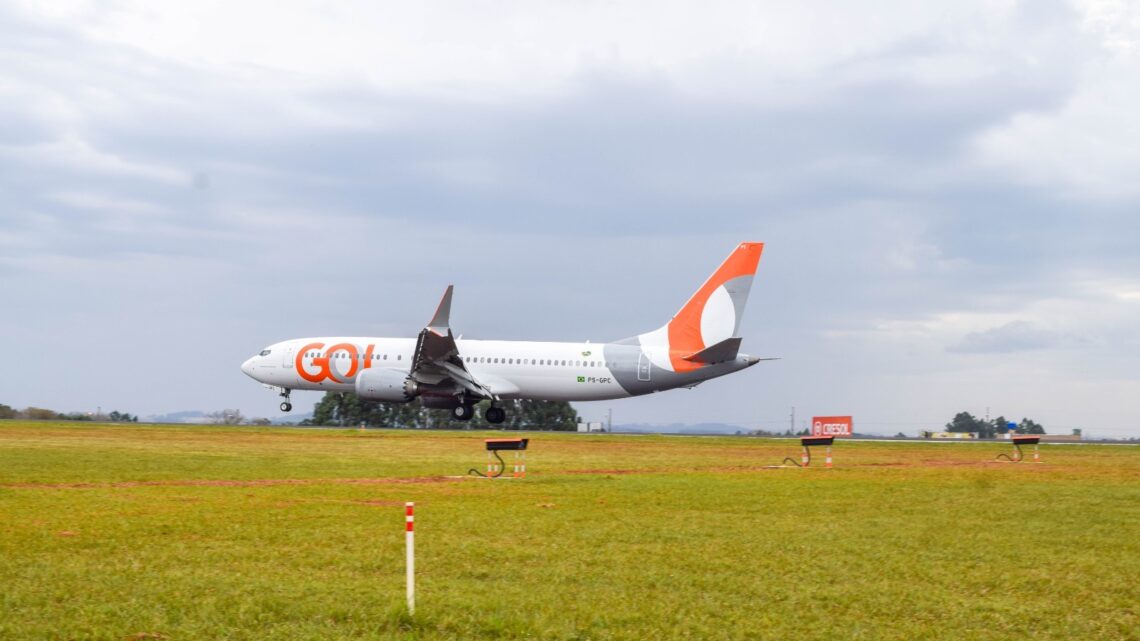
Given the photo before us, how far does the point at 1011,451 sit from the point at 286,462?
35090 millimetres

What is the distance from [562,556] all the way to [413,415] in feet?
255

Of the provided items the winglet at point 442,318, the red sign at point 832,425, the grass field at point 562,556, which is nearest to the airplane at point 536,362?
the winglet at point 442,318

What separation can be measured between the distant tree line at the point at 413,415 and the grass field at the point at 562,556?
5999cm

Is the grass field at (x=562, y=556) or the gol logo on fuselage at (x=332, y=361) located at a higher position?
the gol logo on fuselage at (x=332, y=361)

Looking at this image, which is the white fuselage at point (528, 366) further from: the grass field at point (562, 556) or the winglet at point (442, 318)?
the grass field at point (562, 556)

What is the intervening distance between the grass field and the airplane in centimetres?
2348

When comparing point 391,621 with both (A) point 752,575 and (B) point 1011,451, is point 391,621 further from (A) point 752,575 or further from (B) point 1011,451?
(B) point 1011,451

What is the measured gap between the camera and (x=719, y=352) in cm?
5253

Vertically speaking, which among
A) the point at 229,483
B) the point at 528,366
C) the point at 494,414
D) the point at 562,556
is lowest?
the point at 562,556

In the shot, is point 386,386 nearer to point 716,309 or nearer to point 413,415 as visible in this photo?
point 716,309

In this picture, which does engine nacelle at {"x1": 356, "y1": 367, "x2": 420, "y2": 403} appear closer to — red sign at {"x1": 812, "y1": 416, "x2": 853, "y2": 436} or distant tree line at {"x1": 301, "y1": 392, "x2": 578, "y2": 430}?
red sign at {"x1": 812, "y1": 416, "x2": 853, "y2": 436}

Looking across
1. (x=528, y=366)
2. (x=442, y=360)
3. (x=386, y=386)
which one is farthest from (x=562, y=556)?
(x=528, y=366)

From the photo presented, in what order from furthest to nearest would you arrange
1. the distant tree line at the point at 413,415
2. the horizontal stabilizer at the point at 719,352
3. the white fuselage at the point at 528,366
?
1. the distant tree line at the point at 413,415
2. the white fuselage at the point at 528,366
3. the horizontal stabilizer at the point at 719,352

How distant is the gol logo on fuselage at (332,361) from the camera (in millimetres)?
58281
